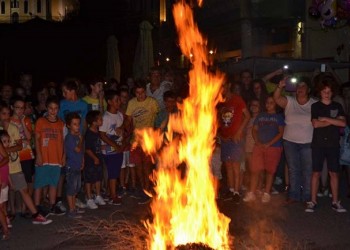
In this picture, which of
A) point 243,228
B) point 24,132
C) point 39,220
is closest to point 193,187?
point 243,228

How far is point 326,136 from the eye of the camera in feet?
24.5

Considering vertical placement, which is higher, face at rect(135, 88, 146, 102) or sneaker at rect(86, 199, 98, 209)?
face at rect(135, 88, 146, 102)

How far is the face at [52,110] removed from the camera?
7.29 metres

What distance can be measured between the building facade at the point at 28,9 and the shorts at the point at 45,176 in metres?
→ 82.6

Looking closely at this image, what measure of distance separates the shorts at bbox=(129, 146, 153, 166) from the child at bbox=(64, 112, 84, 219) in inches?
53.8

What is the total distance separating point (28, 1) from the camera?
8994cm

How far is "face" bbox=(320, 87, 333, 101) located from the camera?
7.43 meters

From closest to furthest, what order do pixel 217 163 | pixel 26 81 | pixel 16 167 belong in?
1. pixel 16 167
2. pixel 26 81
3. pixel 217 163

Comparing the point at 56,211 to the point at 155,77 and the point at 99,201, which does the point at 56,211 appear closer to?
the point at 99,201

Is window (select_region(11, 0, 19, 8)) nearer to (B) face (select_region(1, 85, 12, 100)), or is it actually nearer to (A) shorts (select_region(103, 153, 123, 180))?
(B) face (select_region(1, 85, 12, 100))

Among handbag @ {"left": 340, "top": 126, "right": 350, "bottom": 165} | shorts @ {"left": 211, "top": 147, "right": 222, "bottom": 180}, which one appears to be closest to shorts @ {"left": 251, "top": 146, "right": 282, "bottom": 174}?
handbag @ {"left": 340, "top": 126, "right": 350, "bottom": 165}

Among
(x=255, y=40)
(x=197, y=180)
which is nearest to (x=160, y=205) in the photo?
(x=197, y=180)

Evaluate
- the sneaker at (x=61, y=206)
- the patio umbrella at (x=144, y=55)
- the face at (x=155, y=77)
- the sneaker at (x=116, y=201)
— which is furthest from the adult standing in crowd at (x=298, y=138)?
the patio umbrella at (x=144, y=55)

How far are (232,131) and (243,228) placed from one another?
2.17m
